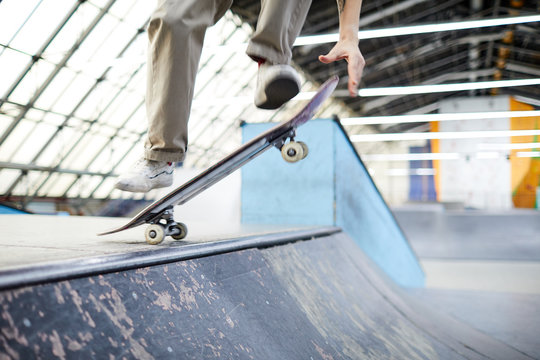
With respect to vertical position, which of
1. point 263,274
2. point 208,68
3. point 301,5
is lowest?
point 263,274

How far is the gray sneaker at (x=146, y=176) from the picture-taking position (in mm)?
1329

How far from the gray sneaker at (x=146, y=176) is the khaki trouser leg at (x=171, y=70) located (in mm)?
35

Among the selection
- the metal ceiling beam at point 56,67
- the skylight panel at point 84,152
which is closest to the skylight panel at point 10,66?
the metal ceiling beam at point 56,67

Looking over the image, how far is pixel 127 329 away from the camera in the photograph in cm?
78

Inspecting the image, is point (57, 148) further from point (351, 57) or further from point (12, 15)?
point (351, 57)

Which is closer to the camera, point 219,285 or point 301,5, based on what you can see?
point 219,285

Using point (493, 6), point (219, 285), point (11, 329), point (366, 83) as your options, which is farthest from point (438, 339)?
point (366, 83)

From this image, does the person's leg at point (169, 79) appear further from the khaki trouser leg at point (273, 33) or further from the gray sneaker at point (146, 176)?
the khaki trouser leg at point (273, 33)

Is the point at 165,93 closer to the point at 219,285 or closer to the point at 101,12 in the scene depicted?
the point at 219,285

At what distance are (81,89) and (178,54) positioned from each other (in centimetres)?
1188

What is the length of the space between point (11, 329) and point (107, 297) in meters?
0.19

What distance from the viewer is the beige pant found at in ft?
4.33

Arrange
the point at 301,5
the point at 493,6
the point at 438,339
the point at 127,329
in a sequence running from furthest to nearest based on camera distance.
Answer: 1. the point at 493,6
2. the point at 438,339
3. the point at 301,5
4. the point at 127,329

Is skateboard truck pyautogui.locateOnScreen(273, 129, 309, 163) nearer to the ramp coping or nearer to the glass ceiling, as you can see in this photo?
the ramp coping
